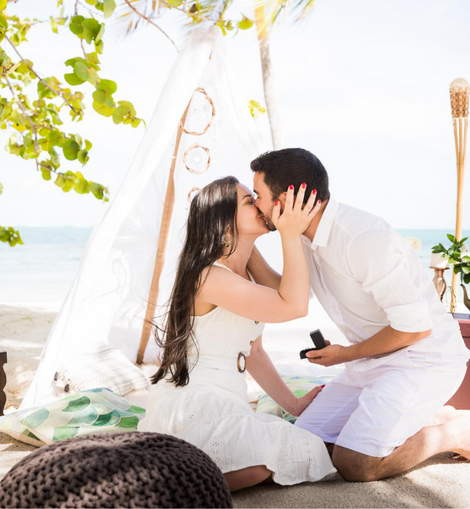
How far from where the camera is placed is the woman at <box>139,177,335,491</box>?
206 centimetres

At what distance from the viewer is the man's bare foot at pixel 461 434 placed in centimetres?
236

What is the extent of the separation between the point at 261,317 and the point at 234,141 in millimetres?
2015

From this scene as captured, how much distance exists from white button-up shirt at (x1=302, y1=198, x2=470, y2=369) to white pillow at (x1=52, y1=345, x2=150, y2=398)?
1565 millimetres

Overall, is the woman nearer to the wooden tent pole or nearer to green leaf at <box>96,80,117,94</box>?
green leaf at <box>96,80,117,94</box>

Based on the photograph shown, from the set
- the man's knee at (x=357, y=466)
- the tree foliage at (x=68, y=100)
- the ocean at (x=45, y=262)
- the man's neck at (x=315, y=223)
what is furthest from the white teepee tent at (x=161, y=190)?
the ocean at (x=45, y=262)

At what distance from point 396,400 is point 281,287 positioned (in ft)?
2.08

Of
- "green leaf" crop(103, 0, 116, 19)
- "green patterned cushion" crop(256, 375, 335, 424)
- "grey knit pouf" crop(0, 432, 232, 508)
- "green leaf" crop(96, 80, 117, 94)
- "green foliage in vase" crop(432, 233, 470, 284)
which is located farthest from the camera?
"green foliage in vase" crop(432, 233, 470, 284)

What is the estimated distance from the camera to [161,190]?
13.0 ft

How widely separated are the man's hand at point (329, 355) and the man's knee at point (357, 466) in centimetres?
36

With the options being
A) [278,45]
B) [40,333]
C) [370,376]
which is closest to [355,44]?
[278,45]

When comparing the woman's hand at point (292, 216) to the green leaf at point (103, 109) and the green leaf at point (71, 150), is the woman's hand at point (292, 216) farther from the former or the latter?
the green leaf at point (71, 150)

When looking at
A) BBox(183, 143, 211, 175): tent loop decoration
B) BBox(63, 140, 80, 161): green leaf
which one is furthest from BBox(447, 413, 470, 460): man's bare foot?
BBox(183, 143, 211, 175): tent loop decoration

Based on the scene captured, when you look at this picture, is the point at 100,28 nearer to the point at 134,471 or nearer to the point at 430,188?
the point at 134,471

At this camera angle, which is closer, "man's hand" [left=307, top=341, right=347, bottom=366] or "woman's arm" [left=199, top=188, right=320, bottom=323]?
"woman's arm" [left=199, top=188, right=320, bottom=323]
